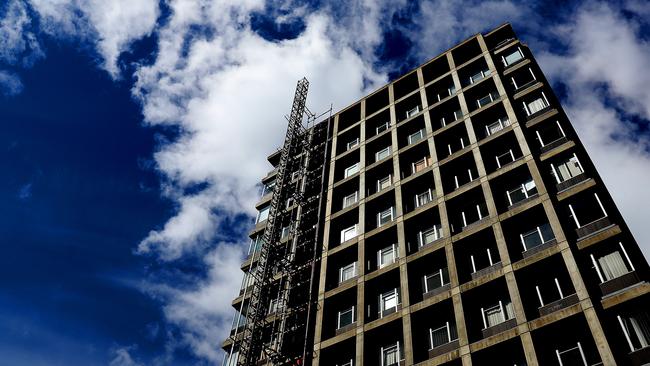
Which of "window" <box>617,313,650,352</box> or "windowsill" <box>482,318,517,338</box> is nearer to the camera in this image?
"window" <box>617,313,650,352</box>

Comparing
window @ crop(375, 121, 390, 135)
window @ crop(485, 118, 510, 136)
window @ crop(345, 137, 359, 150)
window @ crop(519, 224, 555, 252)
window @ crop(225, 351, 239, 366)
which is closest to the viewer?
window @ crop(519, 224, 555, 252)

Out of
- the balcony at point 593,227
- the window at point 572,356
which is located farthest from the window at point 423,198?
the window at point 572,356

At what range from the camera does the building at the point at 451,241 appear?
25562 mm

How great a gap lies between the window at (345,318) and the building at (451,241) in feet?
0.28

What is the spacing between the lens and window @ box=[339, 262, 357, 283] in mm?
36044

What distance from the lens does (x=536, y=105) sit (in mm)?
38688

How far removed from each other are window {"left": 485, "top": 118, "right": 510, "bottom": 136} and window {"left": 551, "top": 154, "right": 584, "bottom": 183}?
645 centimetres

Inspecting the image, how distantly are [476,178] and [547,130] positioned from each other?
570 centimetres

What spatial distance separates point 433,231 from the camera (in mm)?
34781

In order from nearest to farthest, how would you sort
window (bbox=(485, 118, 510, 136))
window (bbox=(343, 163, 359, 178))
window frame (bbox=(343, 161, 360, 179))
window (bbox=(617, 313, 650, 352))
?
window (bbox=(617, 313, 650, 352))
window (bbox=(485, 118, 510, 136))
window (bbox=(343, 163, 359, 178))
window frame (bbox=(343, 161, 360, 179))

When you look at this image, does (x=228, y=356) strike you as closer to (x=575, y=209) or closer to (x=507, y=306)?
(x=507, y=306)

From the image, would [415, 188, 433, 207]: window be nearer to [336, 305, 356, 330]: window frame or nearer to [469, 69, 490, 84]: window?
[336, 305, 356, 330]: window frame

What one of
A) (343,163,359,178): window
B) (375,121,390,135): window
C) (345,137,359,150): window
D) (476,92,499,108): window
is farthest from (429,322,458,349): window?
(345,137,359,150): window

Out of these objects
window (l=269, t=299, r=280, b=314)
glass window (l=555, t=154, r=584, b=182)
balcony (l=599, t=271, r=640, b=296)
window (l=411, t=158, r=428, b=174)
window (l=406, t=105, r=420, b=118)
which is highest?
window (l=406, t=105, r=420, b=118)
